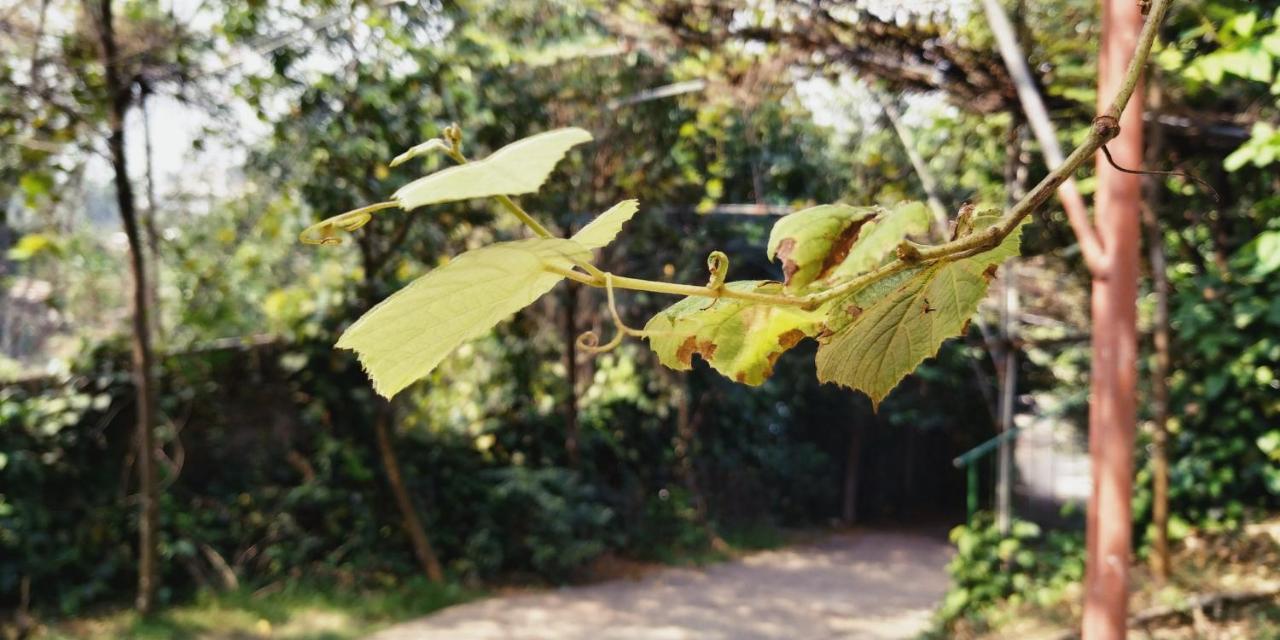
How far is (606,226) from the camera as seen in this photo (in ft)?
0.93

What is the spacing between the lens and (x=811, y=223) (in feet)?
0.98

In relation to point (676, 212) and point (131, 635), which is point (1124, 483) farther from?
point (676, 212)

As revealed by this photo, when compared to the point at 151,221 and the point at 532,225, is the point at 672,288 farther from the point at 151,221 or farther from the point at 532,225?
the point at 151,221

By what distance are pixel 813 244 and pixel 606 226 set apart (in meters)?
0.06

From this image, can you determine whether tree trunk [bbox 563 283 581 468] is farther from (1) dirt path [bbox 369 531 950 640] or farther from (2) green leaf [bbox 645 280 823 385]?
(2) green leaf [bbox 645 280 823 385]

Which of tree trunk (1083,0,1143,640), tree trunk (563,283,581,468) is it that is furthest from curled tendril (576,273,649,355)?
tree trunk (563,283,581,468)

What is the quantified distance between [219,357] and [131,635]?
1901 millimetres

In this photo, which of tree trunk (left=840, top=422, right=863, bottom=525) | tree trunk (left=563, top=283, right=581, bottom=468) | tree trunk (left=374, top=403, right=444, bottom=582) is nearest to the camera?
tree trunk (left=374, top=403, right=444, bottom=582)

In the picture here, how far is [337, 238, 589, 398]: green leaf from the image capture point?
234mm

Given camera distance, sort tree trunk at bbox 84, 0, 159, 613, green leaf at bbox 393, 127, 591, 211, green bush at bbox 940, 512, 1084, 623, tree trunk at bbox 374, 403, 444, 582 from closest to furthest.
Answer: green leaf at bbox 393, 127, 591, 211, tree trunk at bbox 84, 0, 159, 613, green bush at bbox 940, 512, 1084, 623, tree trunk at bbox 374, 403, 444, 582

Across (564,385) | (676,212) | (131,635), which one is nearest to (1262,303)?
(676,212)

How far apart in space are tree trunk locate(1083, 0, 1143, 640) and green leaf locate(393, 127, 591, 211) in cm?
63

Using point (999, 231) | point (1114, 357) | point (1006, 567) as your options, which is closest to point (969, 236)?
point (999, 231)

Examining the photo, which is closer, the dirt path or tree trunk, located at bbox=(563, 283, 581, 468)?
the dirt path
